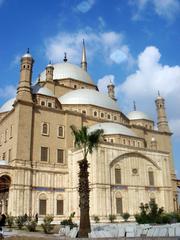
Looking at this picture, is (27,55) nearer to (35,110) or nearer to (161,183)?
(35,110)

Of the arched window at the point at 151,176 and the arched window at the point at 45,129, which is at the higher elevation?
the arched window at the point at 45,129

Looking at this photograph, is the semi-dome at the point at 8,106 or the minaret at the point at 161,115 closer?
the semi-dome at the point at 8,106

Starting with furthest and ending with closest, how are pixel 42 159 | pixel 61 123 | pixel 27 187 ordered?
pixel 61 123, pixel 42 159, pixel 27 187

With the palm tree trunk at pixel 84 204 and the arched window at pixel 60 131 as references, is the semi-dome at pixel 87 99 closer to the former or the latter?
the arched window at pixel 60 131

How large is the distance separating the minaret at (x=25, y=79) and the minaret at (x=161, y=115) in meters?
23.5

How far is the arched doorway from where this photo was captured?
3130 centimetres

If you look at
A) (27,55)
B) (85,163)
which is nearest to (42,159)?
(27,55)

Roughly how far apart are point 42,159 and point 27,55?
12956 millimetres

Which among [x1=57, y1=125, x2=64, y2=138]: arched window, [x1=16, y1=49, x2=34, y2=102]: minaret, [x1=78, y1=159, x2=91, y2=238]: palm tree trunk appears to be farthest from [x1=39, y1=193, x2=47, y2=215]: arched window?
[x1=78, y1=159, x2=91, y2=238]: palm tree trunk

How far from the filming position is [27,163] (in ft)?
104

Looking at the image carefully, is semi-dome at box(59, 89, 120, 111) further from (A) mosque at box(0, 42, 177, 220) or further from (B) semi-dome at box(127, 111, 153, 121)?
(B) semi-dome at box(127, 111, 153, 121)

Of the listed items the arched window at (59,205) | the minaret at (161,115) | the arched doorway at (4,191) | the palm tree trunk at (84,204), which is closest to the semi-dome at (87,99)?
the minaret at (161,115)

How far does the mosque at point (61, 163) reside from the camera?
31094mm

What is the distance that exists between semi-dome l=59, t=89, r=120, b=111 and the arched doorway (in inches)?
561
